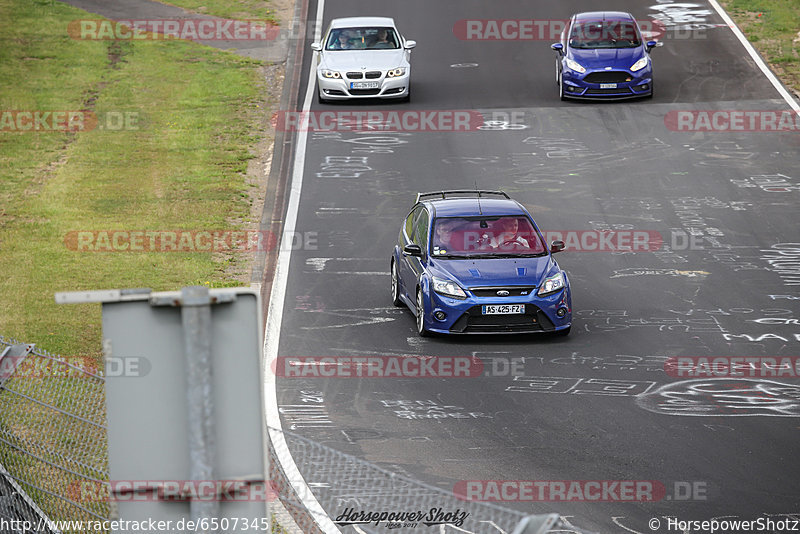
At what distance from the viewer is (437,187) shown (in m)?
22.9

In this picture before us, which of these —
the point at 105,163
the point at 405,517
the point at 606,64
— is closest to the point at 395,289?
the point at 405,517

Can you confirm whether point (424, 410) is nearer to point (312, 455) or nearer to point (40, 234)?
point (312, 455)

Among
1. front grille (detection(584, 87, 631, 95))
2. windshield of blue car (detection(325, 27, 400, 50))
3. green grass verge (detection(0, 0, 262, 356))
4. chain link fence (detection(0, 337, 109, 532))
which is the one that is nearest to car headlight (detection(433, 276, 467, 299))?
green grass verge (detection(0, 0, 262, 356))

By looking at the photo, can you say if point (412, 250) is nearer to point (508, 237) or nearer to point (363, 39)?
point (508, 237)

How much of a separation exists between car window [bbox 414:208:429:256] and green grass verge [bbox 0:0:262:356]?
10.6 feet

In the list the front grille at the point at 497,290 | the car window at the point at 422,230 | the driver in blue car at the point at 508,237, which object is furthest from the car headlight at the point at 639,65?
the front grille at the point at 497,290

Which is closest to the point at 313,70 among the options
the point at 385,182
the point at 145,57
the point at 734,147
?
the point at 145,57

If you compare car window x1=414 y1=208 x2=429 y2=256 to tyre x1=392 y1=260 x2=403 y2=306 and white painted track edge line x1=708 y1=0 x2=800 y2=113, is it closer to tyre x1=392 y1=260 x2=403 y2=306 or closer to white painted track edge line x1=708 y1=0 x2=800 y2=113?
tyre x1=392 y1=260 x2=403 y2=306

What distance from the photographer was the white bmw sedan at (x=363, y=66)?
2766cm

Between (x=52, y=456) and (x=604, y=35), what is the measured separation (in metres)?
23.3

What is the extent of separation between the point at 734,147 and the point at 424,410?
15635 millimetres

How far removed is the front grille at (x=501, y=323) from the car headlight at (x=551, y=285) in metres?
0.29

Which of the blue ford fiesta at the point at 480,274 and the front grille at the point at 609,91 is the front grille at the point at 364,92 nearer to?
the front grille at the point at 609,91

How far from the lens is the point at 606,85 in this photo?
2803 cm
